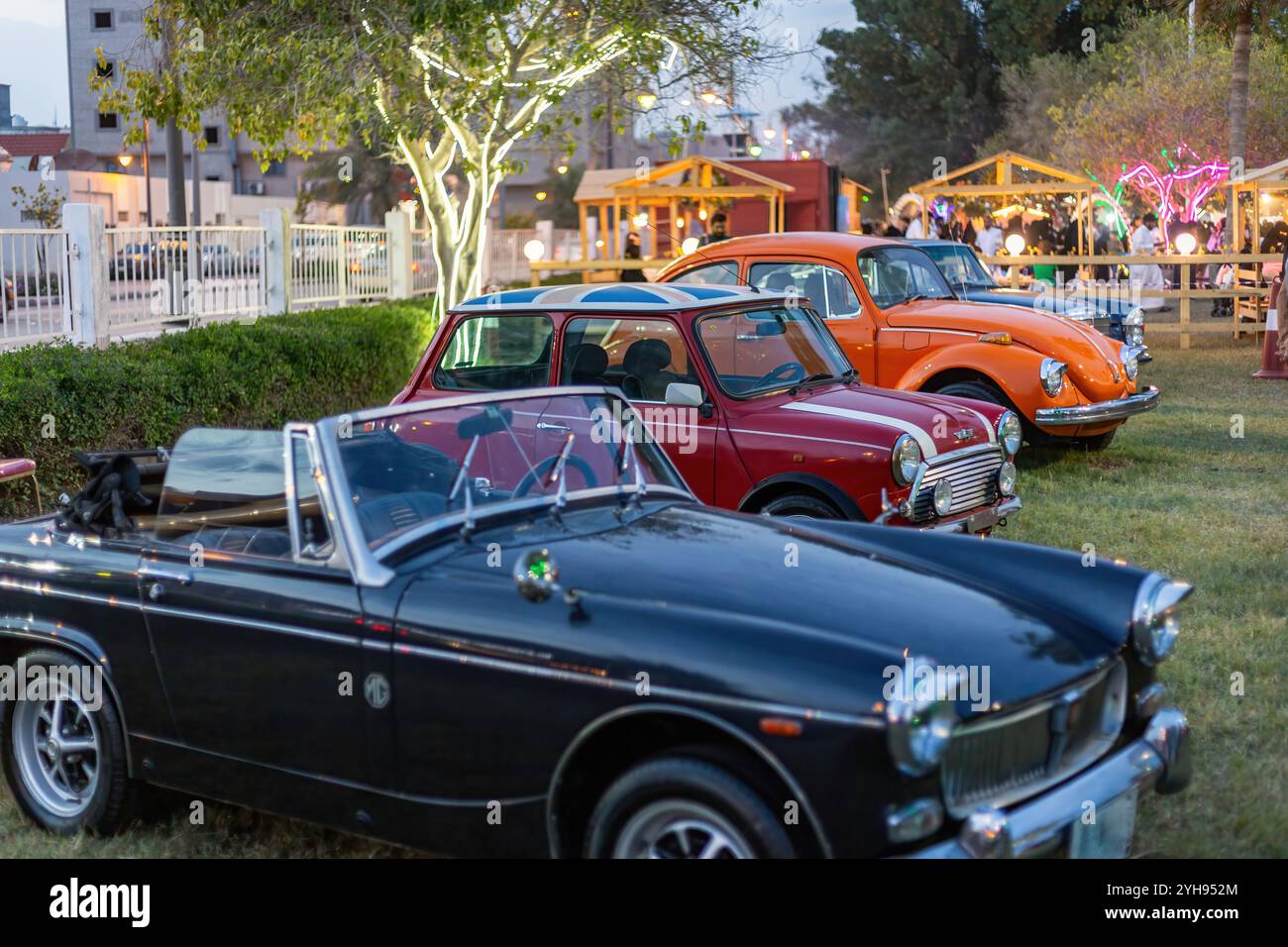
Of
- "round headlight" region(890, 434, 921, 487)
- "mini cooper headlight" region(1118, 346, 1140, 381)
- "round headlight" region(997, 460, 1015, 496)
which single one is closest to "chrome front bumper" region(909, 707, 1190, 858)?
"round headlight" region(890, 434, 921, 487)

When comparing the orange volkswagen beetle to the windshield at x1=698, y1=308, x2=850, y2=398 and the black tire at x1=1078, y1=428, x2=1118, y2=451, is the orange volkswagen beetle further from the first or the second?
the windshield at x1=698, y1=308, x2=850, y2=398

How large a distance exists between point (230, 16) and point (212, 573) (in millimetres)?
11117

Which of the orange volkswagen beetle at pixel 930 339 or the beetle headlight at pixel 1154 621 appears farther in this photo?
the orange volkswagen beetle at pixel 930 339

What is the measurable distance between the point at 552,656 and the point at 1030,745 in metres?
1.20

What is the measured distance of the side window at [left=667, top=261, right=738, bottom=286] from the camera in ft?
34.7

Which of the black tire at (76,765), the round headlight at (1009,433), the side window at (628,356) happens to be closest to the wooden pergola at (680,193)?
the round headlight at (1009,433)

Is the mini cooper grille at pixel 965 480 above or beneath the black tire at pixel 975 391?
Result: beneath

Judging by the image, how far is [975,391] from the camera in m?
10.6

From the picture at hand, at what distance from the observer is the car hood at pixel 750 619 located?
329 cm

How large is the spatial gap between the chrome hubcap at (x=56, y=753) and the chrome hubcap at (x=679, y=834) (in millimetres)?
2069

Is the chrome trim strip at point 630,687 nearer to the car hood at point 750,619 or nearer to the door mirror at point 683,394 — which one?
the car hood at point 750,619

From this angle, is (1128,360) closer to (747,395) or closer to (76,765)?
(747,395)

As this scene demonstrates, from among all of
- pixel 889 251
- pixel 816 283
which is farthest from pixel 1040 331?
pixel 816 283

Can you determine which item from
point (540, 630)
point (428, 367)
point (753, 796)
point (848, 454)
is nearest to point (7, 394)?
point (428, 367)
